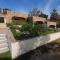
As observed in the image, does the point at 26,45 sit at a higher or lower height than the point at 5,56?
higher

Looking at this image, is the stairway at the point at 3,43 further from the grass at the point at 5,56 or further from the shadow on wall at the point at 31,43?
the shadow on wall at the point at 31,43

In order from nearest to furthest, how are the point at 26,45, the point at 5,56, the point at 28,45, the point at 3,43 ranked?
the point at 5,56, the point at 3,43, the point at 26,45, the point at 28,45

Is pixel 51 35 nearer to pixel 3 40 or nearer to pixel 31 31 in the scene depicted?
pixel 31 31

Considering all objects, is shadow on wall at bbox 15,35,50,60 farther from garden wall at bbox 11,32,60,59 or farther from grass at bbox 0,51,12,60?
grass at bbox 0,51,12,60

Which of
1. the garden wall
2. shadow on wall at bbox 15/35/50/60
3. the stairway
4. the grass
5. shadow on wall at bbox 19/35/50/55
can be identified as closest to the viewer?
the grass

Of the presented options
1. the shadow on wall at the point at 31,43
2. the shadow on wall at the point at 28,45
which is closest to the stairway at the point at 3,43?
the shadow on wall at the point at 28,45

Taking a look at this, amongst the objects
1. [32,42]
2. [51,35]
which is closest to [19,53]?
[32,42]

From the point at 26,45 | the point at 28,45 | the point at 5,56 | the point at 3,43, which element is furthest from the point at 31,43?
the point at 5,56

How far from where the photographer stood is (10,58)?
17219mm

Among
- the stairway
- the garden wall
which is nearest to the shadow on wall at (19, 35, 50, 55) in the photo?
the garden wall

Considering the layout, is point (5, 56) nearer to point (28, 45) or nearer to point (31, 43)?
point (28, 45)

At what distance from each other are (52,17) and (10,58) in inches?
2539

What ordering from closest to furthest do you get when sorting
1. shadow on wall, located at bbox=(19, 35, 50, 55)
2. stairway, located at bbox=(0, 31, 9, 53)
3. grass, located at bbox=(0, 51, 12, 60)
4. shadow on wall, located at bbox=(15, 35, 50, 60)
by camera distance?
grass, located at bbox=(0, 51, 12, 60)
stairway, located at bbox=(0, 31, 9, 53)
shadow on wall, located at bbox=(15, 35, 50, 60)
shadow on wall, located at bbox=(19, 35, 50, 55)

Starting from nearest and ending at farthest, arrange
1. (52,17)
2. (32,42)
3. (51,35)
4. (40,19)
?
(32,42) → (51,35) → (40,19) → (52,17)
